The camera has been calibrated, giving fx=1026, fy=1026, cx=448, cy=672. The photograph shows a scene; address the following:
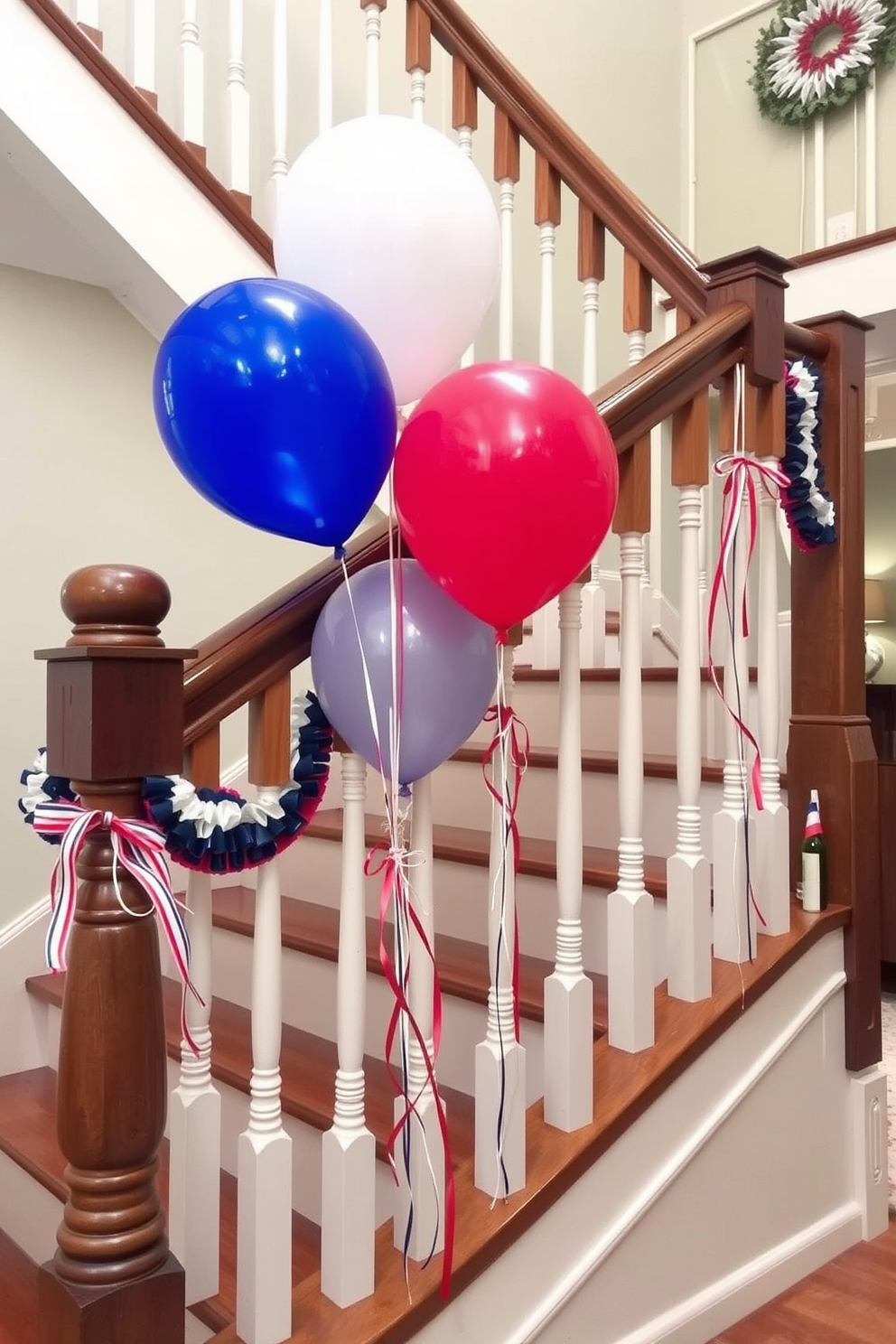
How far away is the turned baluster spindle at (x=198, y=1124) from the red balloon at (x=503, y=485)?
331mm

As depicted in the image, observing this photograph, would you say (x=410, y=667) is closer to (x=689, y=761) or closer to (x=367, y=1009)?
(x=689, y=761)

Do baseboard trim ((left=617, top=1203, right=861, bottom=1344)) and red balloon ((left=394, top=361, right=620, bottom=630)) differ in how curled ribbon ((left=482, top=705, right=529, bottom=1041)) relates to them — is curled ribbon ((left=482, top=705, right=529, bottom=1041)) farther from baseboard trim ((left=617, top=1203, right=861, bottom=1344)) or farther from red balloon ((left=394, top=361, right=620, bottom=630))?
baseboard trim ((left=617, top=1203, right=861, bottom=1344))

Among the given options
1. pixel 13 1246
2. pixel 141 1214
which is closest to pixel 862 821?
pixel 141 1214

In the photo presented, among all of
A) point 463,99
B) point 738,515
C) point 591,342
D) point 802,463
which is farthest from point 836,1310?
point 463,99

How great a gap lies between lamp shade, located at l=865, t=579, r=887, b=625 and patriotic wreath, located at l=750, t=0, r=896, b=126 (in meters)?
1.78

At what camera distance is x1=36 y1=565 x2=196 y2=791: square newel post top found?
3.19 feet

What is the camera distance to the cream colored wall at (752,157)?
11.8 feet

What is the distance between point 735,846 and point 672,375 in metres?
0.71

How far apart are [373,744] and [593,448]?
384 mm

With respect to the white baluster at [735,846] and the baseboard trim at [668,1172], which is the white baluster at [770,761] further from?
the baseboard trim at [668,1172]

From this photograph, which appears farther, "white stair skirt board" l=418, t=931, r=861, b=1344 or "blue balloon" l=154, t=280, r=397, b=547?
"white stair skirt board" l=418, t=931, r=861, b=1344

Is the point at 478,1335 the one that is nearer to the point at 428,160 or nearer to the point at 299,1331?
the point at 299,1331

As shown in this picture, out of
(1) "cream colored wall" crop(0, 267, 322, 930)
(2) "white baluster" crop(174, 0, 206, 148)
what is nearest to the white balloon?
(2) "white baluster" crop(174, 0, 206, 148)

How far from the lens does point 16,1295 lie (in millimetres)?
1567
